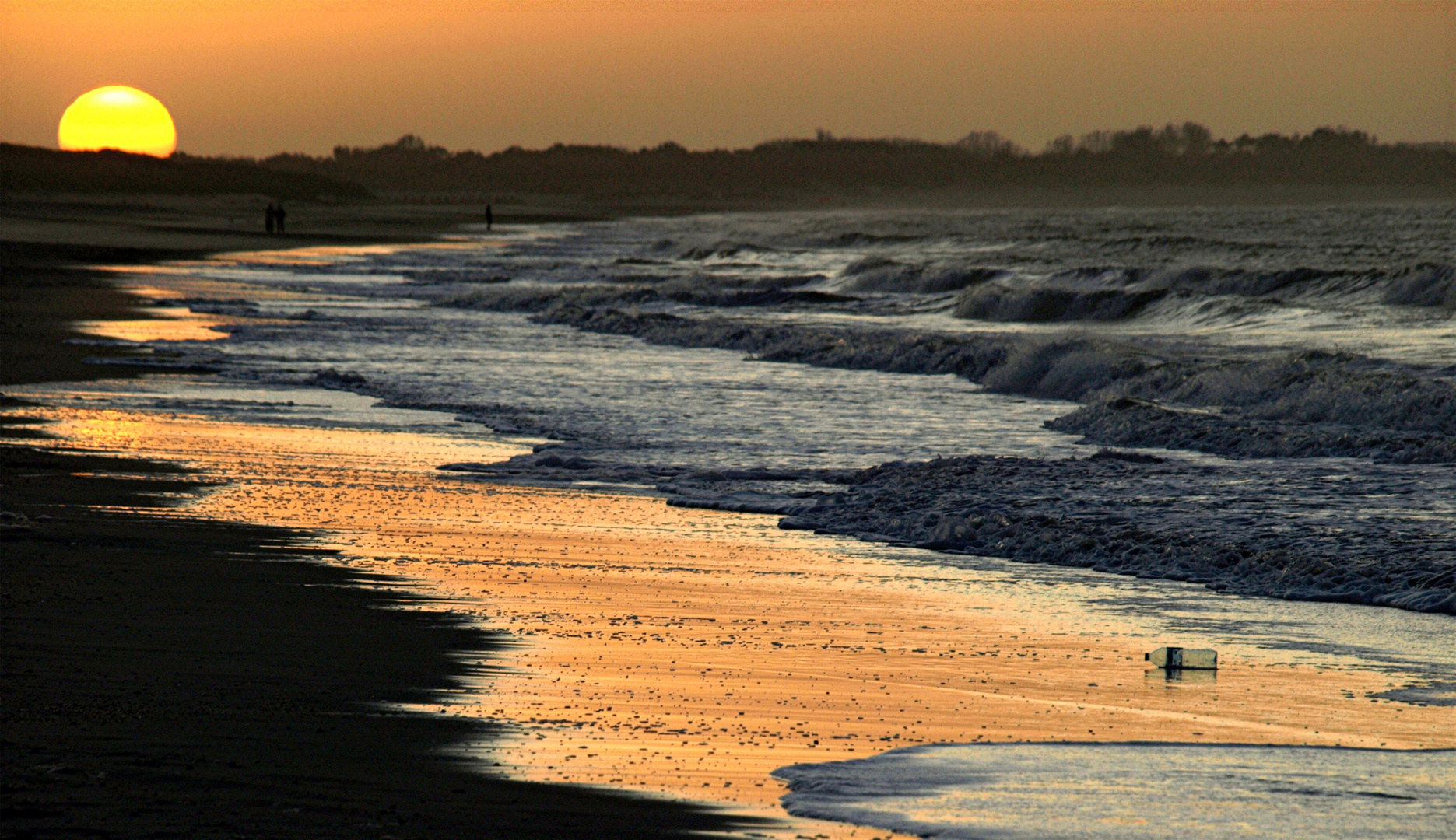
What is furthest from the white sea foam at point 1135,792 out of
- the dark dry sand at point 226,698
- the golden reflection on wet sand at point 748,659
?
the dark dry sand at point 226,698

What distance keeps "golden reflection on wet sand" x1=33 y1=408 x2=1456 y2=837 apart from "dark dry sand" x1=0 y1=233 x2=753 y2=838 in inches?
11.1

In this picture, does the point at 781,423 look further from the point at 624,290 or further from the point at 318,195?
the point at 318,195

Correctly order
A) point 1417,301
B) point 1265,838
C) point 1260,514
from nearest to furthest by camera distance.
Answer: point 1265,838 < point 1260,514 < point 1417,301

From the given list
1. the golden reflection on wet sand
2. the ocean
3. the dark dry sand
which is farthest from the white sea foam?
the dark dry sand

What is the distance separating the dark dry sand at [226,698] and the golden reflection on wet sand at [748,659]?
282mm

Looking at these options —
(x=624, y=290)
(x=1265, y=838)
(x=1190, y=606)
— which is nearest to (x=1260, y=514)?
(x=1190, y=606)

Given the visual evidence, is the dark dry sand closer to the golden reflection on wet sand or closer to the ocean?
the golden reflection on wet sand

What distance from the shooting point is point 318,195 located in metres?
197

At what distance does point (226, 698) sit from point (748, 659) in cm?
217

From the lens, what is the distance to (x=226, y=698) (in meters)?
6.11

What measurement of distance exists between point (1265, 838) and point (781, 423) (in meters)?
11.6

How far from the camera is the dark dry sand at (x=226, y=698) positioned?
484 centimetres

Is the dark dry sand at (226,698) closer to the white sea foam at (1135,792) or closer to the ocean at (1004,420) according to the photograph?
the white sea foam at (1135,792)

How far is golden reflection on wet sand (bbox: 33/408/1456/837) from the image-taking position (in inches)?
231
